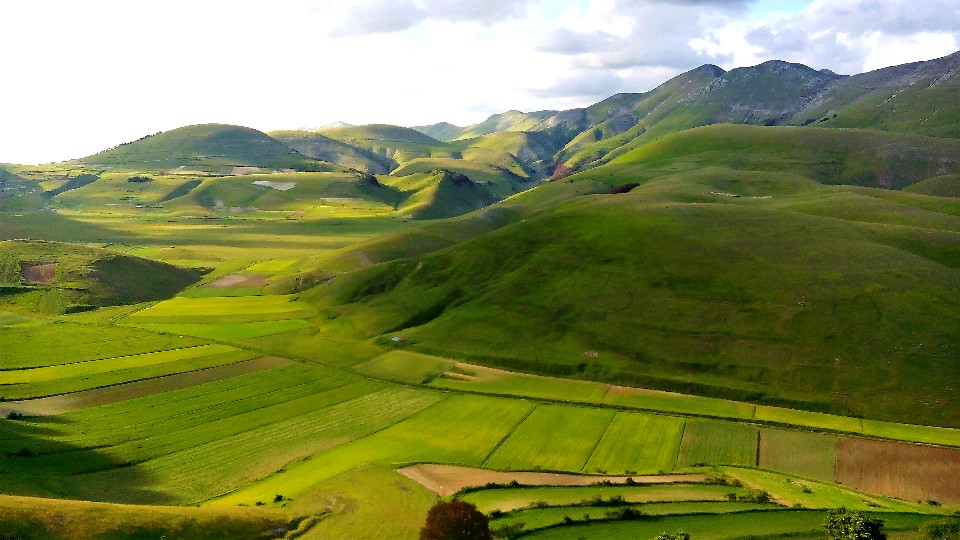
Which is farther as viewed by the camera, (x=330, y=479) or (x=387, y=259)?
(x=387, y=259)

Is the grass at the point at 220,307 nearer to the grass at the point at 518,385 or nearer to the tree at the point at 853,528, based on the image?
the grass at the point at 518,385

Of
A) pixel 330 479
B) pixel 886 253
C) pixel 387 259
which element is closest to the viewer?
pixel 330 479

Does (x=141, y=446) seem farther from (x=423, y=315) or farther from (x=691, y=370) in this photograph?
(x=691, y=370)

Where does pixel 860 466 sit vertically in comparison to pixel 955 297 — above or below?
below

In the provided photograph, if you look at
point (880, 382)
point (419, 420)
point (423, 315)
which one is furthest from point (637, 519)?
point (423, 315)

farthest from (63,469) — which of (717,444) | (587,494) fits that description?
(717,444)

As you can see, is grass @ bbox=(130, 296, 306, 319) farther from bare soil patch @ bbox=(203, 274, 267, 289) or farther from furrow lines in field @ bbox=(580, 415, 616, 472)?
furrow lines in field @ bbox=(580, 415, 616, 472)
